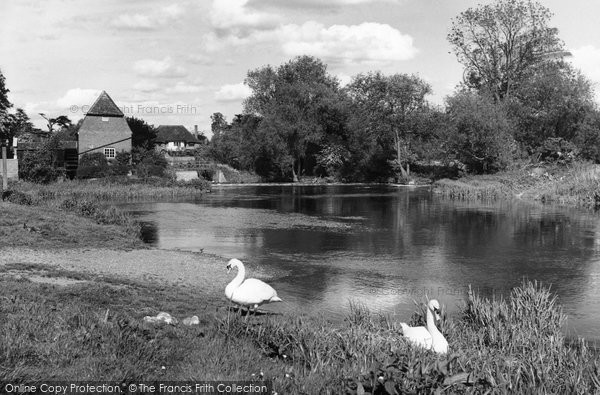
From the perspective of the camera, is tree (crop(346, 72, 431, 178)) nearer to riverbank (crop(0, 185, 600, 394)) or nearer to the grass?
the grass

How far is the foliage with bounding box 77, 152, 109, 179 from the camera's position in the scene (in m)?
69.1

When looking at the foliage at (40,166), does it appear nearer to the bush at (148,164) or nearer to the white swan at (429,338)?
the bush at (148,164)

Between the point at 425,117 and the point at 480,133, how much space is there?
17.1 meters

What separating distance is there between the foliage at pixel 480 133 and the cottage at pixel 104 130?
41.3 m

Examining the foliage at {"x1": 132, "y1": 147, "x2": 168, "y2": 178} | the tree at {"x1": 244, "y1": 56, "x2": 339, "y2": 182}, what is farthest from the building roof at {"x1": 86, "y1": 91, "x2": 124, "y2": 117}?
the tree at {"x1": 244, "y1": 56, "x2": 339, "y2": 182}

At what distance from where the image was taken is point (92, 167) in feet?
228

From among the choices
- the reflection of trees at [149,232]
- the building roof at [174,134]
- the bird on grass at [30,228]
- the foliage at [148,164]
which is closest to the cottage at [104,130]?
the foliage at [148,164]

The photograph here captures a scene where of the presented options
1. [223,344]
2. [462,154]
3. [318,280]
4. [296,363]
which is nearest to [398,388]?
[296,363]

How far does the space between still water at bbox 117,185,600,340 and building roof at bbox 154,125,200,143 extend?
3164 inches

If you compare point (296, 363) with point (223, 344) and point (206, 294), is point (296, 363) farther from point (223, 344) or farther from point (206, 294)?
point (206, 294)

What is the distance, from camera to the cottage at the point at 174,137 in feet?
423

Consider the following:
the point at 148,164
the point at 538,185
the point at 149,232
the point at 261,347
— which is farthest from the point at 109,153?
the point at 261,347

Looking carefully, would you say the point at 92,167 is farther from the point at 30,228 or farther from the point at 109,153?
the point at 30,228

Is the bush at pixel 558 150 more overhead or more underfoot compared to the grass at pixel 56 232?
more overhead
